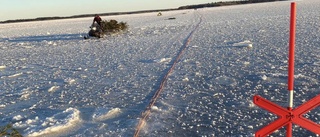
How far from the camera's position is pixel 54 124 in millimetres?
4750

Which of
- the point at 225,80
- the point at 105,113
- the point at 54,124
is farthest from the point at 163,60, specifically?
the point at 54,124

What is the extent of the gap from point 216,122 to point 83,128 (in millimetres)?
1893

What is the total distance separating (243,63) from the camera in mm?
8047

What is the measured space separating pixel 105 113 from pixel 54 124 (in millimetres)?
802

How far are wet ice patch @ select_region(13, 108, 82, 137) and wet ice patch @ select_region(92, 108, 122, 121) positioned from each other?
0.27 metres

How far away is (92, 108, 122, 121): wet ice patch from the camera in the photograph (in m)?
4.97

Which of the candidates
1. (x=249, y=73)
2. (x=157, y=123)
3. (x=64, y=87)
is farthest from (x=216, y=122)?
(x=64, y=87)

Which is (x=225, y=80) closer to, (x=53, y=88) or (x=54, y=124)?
(x=54, y=124)

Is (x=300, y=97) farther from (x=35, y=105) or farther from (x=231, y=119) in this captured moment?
(x=35, y=105)

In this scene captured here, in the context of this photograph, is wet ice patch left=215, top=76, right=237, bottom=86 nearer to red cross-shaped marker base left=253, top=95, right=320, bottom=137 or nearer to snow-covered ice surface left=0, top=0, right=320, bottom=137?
snow-covered ice surface left=0, top=0, right=320, bottom=137

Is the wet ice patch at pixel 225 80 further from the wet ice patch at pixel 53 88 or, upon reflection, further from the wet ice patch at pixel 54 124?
the wet ice patch at pixel 53 88

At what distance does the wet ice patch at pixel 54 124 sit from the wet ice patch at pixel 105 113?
27 centimetres

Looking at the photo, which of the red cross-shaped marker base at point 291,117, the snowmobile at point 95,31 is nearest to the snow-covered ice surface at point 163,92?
the red cross-shaped marker base at point 291,117

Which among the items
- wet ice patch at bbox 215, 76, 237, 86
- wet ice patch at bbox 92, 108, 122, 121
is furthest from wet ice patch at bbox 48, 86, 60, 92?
wet ice patch at bbox 215, 76, 237, 86
